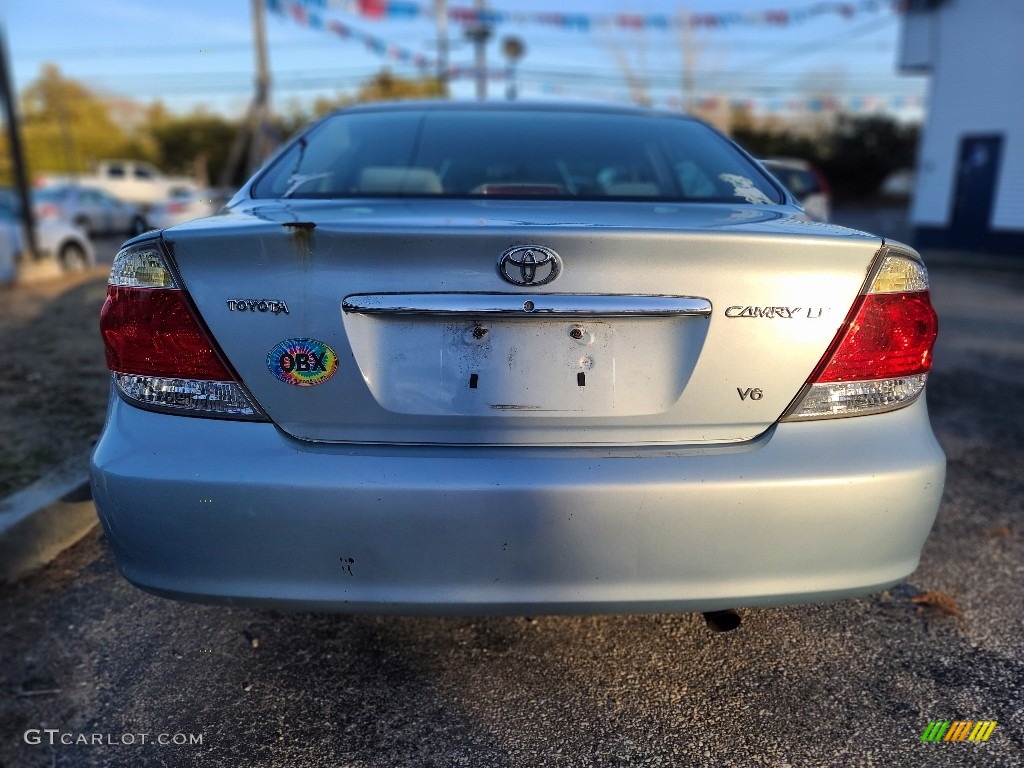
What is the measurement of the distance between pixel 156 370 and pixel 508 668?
3.92 feet

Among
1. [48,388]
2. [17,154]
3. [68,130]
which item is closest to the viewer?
[48,388]

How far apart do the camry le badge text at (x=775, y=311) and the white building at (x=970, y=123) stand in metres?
15.1

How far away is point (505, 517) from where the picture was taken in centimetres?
157

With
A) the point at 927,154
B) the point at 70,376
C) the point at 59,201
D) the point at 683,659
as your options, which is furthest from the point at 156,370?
the point at 59,201

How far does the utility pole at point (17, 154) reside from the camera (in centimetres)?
1020

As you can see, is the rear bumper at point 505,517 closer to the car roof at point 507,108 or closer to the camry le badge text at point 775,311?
the camry le badge text at point 775,311

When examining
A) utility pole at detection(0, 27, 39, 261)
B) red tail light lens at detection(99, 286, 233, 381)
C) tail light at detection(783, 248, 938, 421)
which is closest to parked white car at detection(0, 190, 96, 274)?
utility pole at detection(0, 27, 39, 261)

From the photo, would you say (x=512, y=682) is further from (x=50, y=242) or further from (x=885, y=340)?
(x=50, y=242)

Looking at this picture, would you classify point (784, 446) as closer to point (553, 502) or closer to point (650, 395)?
point (650, 395)

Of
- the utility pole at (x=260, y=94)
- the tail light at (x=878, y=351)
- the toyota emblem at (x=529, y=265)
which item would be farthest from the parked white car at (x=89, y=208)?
the tail light at (x=878, y=351)

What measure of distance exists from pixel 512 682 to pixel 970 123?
16.5 m

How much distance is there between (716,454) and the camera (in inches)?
63.9

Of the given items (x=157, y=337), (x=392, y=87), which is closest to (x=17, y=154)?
(x=157, y=337)

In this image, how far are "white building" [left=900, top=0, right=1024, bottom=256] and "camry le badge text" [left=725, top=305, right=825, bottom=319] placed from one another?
15131mm
